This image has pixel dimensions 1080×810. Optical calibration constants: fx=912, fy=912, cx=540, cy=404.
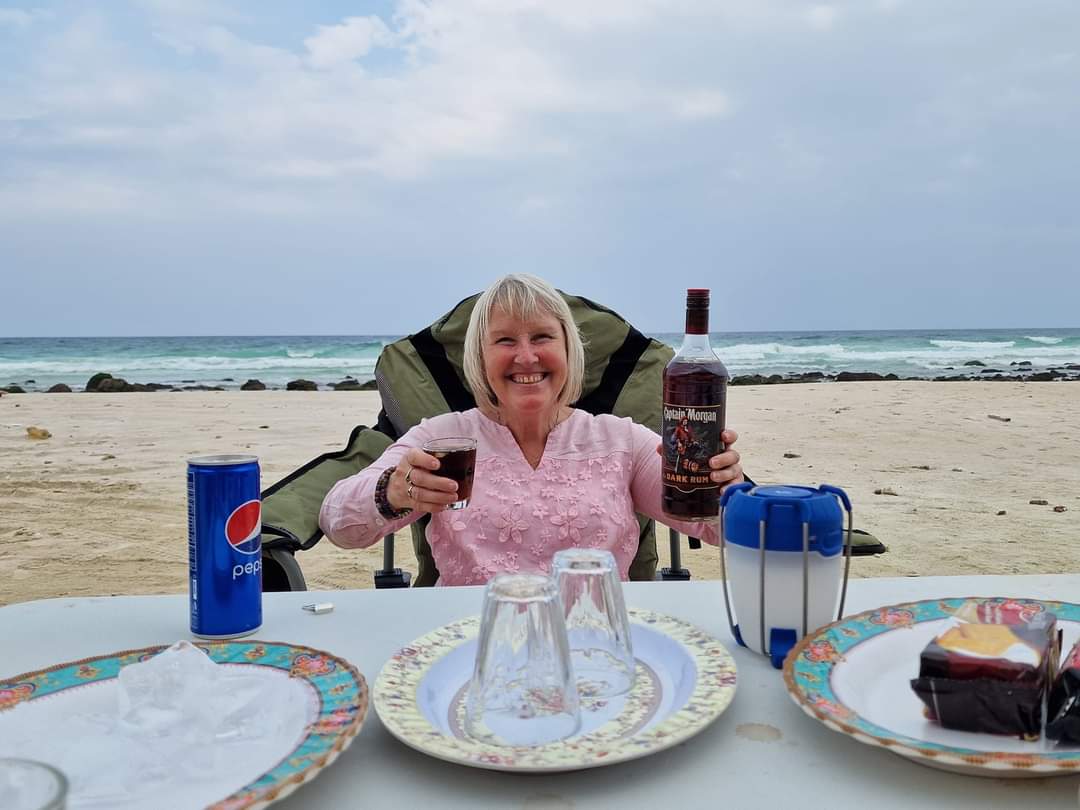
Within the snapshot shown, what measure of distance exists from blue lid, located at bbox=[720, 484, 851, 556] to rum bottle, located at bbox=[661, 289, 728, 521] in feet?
0.58

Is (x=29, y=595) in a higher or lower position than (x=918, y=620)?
lower

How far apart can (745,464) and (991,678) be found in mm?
6728

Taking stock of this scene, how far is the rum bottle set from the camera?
53.7 inches

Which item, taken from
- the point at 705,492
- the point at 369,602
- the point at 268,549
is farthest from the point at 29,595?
the point at 705,492

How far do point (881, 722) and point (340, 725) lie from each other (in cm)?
58

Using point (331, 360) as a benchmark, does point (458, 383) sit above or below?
above

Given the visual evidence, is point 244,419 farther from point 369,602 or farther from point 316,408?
point 369,602

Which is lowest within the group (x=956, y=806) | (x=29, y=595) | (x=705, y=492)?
(x=29, y=595)

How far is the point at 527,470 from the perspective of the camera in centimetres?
220

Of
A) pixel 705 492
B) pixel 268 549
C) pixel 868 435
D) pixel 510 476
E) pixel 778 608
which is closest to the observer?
pixel 778 608

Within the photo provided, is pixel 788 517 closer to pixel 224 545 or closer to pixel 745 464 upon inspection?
pixel 224 545

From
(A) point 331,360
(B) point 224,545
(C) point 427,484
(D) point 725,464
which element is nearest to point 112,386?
(A) point 331,360

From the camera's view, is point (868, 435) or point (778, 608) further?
point (868, 435)

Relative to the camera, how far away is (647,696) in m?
1.09
